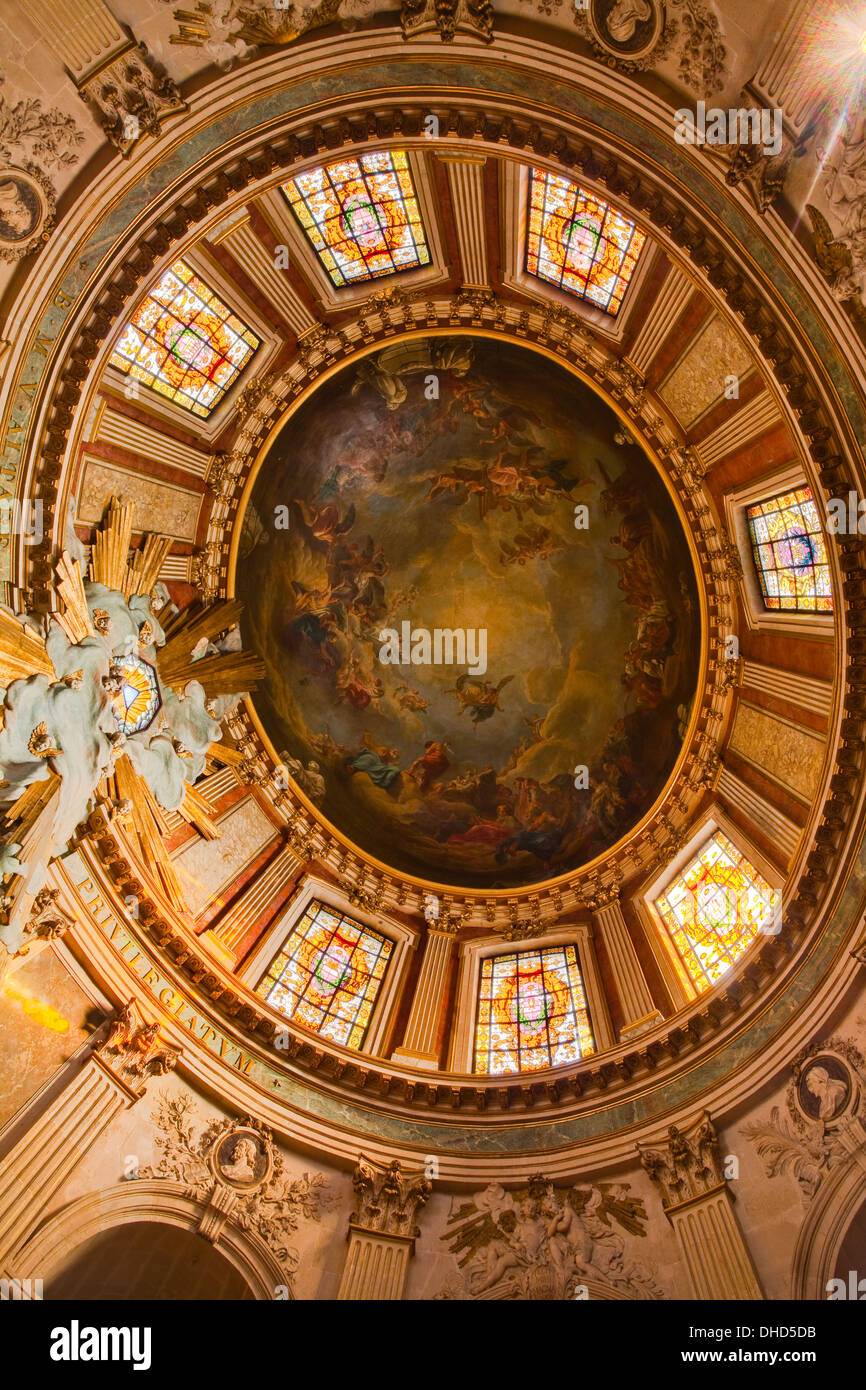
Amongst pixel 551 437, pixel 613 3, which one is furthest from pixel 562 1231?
pixel 613 3

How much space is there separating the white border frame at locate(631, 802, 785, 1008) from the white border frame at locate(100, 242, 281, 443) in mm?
12135

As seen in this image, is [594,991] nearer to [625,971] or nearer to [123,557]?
[625,971]

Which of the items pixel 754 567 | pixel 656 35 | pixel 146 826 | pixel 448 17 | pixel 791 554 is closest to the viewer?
pixel 656 35

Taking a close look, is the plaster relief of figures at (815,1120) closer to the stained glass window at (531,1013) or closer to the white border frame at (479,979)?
the white border frame at (479,979)

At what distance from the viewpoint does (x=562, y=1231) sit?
599 inches

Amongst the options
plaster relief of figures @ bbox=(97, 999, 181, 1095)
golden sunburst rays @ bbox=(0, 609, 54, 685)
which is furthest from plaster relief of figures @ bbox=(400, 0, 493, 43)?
plaster relief of figures @ bbox=(97, 999, 181, 1095)

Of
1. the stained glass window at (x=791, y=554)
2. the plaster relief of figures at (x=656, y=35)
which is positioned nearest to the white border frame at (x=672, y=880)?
the stained glass window at (x=791, y=554)

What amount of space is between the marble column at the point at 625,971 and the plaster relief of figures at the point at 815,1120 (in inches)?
117

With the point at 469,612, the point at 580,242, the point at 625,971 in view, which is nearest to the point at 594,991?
the point at 625,971

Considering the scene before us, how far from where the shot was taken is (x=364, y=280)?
1975 centimetres

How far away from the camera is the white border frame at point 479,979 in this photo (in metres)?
18.4

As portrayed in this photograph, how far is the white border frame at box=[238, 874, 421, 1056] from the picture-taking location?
18.9 meters

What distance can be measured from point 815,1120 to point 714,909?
4.80m
